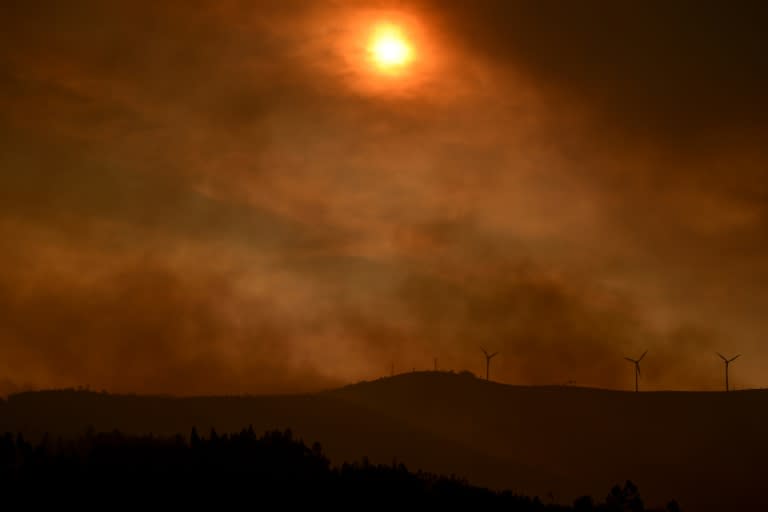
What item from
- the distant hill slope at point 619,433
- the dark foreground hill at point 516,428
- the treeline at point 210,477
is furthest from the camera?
the distant hill slope at point 619,433

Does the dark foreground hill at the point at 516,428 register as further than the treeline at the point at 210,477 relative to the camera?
Yes

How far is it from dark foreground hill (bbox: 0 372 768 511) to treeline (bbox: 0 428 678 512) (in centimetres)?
4575

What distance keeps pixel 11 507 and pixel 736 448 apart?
533 feet

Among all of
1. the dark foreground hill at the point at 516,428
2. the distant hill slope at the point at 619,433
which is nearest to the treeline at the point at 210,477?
the dark foreground hill at the point at 516,428

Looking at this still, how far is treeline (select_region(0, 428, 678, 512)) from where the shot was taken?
32.7 metres

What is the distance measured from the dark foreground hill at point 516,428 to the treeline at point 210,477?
150 ft

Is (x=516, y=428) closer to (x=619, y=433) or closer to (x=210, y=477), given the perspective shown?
(x=619, y=433)

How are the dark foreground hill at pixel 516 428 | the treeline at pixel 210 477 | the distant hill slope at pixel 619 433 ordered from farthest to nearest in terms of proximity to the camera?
the distant hill slope at pixel 619 433 < the dark foreground hill at pixel 516 428 < the treeline at pixel 210 477

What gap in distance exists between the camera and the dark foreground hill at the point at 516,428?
105000 millimetres

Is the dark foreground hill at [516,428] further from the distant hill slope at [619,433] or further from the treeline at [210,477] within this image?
the treeline at [210,477]

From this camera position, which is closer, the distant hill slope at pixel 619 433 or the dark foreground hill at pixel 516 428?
the dark foreground hill at pixel 516 428

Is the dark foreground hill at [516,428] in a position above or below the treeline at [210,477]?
above

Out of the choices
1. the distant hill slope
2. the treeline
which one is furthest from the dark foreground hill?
the treeline

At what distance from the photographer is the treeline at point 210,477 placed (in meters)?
32.7
